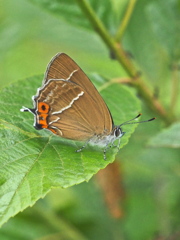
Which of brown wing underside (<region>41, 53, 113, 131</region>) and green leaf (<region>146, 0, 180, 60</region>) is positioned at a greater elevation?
brown wing underside (<region>41, 53, 113, 131</region>)

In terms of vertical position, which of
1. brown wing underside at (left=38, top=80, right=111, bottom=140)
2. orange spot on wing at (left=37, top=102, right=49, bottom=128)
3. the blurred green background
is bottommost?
the blurred green background

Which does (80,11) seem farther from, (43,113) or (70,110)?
(43,113)

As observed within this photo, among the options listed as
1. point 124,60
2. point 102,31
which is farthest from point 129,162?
point 102,31

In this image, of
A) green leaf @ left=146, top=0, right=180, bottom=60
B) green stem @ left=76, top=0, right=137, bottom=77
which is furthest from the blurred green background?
green stem @ left=76, top=0, right=137, bottom=77

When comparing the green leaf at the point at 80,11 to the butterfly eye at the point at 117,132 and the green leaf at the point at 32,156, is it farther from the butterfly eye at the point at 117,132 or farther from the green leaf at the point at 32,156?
the butterfly eye at the point at 117,132

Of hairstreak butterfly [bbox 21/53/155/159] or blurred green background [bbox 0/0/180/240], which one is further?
blurred green background [bbox 0/0/180/240]

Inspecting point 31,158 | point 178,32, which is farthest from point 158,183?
point 31,158

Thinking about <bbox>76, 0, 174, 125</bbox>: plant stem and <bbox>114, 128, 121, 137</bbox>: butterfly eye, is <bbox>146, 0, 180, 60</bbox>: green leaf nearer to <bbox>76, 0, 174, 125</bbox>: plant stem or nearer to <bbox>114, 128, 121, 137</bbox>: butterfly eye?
<bbox>76, 0, 174, 125</bbox>: plant stem
